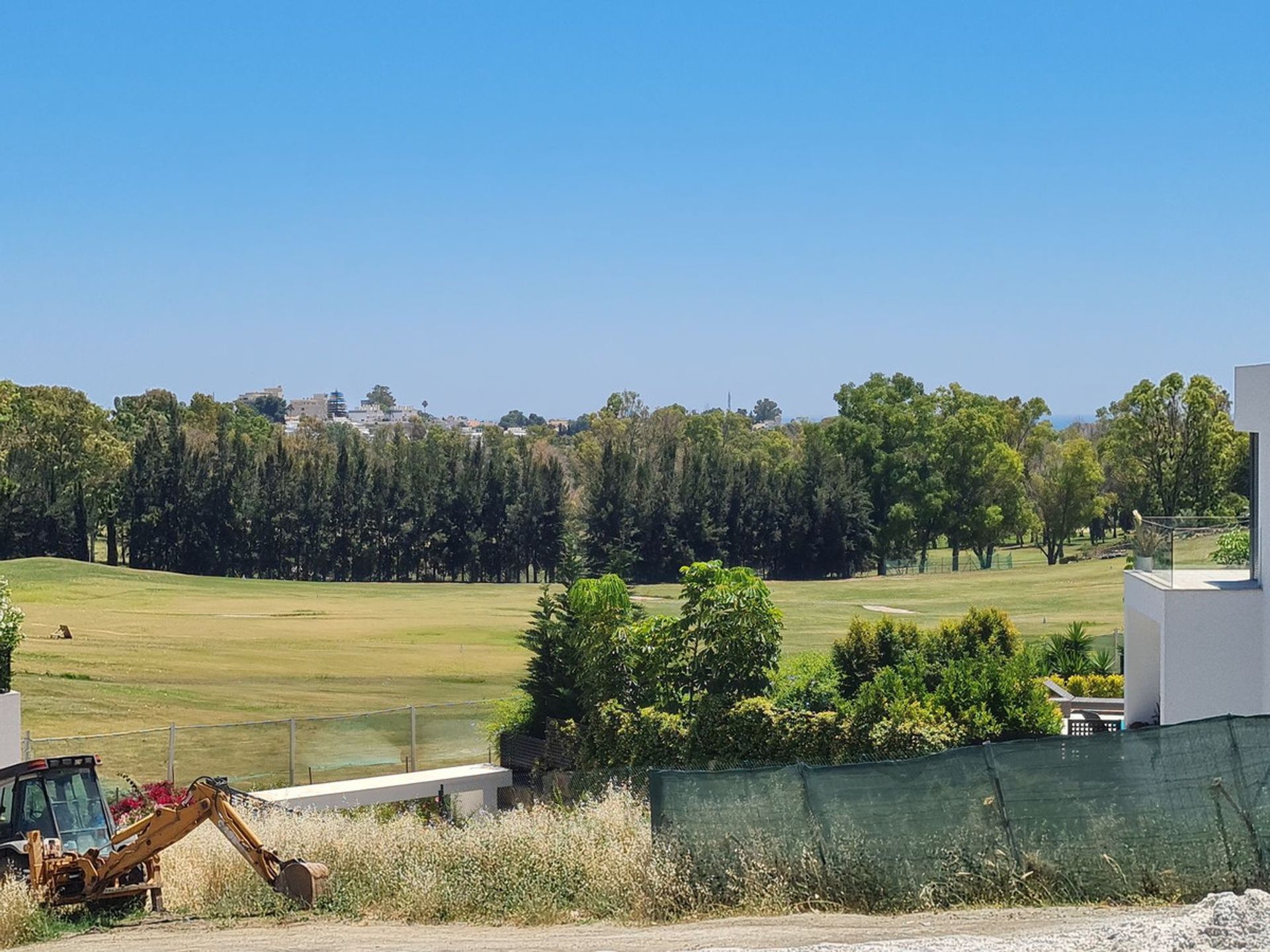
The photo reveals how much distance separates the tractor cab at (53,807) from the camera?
1537 centimetres

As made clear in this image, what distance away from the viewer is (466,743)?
31.5m

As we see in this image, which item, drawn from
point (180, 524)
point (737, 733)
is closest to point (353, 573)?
point (180, 524)

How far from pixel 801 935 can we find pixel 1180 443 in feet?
237

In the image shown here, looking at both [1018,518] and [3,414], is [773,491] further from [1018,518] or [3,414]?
[3,414]

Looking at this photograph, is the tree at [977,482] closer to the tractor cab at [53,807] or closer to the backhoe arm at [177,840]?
the tractor cab at [53,807]

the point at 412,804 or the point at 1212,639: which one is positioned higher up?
the point at 1212,639

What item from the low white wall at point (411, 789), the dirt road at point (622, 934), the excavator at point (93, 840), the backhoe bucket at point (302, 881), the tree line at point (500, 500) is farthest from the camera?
the tree line at point (500, 500)

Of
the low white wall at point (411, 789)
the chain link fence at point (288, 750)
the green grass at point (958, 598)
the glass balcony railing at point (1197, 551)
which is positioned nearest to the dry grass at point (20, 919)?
the low white wall at point (411, 789)

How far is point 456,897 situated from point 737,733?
38.7ft

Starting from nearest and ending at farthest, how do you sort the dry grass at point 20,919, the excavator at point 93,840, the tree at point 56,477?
the dry grass at point 20,919 → the excavator at point 93,840 → the tree at point 56,477

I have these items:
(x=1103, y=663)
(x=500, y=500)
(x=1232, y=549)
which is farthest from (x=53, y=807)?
(x=500, y=500)

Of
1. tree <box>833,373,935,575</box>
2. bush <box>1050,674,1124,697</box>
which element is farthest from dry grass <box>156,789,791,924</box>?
tree <box>833,373,935,575</box>

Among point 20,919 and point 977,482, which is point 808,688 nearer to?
point 20,919

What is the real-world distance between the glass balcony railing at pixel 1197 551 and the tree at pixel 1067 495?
72592 millimetres
